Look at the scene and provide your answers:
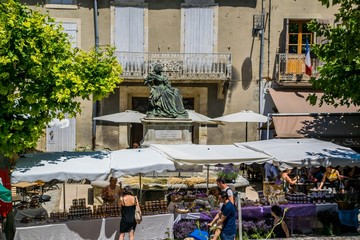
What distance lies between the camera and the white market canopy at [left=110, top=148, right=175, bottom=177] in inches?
358

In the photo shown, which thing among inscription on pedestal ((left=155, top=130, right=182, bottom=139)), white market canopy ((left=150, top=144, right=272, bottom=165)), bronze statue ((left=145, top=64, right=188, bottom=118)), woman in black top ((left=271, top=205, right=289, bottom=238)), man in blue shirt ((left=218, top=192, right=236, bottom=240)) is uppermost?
bronze statue ((left=145, top=64, right=188, bottom=118))

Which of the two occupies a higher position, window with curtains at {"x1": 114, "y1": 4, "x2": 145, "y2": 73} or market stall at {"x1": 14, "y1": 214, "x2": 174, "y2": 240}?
window with curtains at {"x1": 114, "y1": 4, "x2": 145, "y2": 73}

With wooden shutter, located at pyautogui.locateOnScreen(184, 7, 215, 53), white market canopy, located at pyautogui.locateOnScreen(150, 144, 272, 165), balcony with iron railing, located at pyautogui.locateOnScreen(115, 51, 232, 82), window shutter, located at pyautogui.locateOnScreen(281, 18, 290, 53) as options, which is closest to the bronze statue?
white market canopy, located at pyautogui.locateOnScreen(150, 144, 272, 165)

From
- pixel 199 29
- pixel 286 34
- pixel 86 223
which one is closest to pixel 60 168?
pixel 86 223

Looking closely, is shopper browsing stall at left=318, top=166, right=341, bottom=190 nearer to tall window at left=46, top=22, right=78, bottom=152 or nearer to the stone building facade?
the stone building facade

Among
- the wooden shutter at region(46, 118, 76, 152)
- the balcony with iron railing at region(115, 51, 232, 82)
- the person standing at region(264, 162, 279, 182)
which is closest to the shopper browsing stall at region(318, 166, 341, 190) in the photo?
the person standing at region(264, 162, 279, 182)

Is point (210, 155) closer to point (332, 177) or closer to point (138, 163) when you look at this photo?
point (138, 163)

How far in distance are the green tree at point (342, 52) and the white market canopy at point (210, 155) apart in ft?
8.17

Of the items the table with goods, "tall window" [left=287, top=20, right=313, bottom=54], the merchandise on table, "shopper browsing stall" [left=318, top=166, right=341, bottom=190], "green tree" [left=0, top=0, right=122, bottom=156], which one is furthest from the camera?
"tall window" [left=287, top=20, right=313, bottom=54]

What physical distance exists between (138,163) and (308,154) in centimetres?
360

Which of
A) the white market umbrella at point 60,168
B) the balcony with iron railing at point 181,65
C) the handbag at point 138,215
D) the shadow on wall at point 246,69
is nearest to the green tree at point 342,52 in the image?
the handbag at point 138,215

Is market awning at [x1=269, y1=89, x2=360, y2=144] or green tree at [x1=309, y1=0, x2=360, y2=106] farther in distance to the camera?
market awning at [x1=269, y1=89, x2=360, y2=144]

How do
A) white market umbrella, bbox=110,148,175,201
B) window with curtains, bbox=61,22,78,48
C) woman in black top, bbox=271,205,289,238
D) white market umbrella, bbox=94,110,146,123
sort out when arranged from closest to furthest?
white market umbrella, bbox=110,148,175,201, woman in black top, bbox=271,205,289,238, white market umbrella, bbox=94,110,146,123, window with curtains, bbox=61,22,78,48

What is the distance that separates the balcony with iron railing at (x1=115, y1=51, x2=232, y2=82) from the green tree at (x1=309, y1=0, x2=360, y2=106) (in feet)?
25.2
